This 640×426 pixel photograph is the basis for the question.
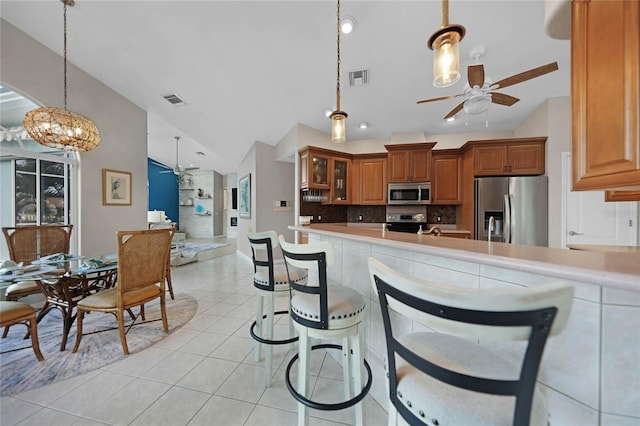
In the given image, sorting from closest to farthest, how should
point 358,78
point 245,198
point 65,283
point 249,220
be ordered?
point 65,283 < point 358,78 < point 249,220 < point 245,198

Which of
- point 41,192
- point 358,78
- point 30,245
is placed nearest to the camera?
Result: point 30,245

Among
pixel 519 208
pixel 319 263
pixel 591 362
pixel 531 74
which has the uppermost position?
pixel 531 74

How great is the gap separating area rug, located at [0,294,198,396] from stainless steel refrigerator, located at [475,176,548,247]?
4.43 m

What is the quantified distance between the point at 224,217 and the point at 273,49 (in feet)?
31.6

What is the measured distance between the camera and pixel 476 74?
7.66 ft

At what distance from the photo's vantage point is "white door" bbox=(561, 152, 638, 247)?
3012 mm

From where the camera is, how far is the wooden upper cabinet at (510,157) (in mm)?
3703

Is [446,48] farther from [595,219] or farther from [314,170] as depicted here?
[595,219]

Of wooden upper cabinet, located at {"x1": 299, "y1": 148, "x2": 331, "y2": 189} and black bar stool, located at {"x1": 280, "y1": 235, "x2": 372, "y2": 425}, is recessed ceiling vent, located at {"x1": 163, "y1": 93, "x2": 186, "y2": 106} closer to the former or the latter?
wooden upper cabinet, located at {"x1": 299, "y1": 148, "x2": 331, "y2": 189}

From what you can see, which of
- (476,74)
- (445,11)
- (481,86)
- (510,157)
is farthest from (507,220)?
(445,11)

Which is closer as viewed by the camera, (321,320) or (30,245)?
(321,320)

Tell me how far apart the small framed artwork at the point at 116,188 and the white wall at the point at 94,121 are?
2.8 inches

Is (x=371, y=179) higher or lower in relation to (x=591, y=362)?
higher

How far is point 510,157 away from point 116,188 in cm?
666
